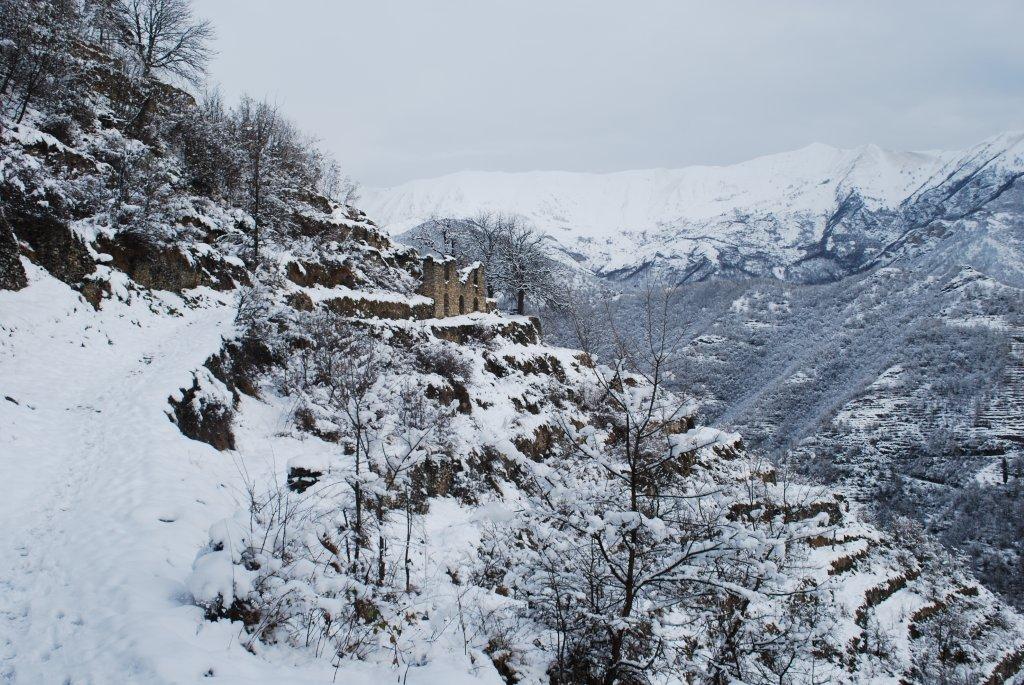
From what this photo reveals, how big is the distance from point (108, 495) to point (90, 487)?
0.45m

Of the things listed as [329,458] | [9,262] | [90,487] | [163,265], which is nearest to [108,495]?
[90,487]

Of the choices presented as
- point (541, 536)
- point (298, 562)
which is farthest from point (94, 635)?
point (541, 536)

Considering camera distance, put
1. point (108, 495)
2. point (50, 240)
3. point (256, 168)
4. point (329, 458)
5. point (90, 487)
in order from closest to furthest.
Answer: point (108, 495), point (90, 487), point (329, 458), point (50, 240), point (256, 168)

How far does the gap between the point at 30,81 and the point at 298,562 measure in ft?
67.8

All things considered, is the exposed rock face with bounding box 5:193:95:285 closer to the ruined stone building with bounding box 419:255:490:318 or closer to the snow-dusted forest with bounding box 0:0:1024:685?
the snow-dusted forest with bounding box 0:0:1024:685

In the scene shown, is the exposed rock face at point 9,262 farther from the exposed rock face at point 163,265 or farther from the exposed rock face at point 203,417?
the exposed rock face at point 203,417

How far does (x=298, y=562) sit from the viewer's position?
4.36 meters

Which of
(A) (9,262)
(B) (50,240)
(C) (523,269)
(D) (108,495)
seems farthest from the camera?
(C) (523,269)

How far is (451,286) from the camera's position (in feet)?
86.2

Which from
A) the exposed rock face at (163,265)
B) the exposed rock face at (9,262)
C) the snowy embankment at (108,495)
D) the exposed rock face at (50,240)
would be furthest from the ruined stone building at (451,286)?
the exposed rock face at (9,262)

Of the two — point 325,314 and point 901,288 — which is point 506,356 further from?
point 901,288

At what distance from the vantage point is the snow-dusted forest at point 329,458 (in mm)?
4074

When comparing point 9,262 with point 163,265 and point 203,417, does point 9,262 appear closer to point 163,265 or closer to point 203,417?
point 203,417

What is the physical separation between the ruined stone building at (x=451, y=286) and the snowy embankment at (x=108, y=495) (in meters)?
11.7
